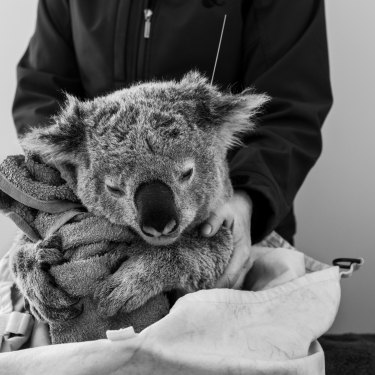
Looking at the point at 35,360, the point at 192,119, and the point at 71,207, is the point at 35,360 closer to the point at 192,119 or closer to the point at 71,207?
the point at 71,207

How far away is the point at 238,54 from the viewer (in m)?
1.46

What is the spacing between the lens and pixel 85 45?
1.48 metres

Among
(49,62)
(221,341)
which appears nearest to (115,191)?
(221,341)

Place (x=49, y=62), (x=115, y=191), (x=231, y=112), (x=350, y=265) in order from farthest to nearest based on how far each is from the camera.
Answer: (x=49, y=62)
(x=350, y=265)
(x=231, y=112)
(x=115, y=191)

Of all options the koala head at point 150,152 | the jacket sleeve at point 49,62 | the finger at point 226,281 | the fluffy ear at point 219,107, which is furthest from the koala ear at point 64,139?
the jacket sleeve at point 49,62

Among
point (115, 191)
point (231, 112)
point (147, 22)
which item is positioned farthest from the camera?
point (147, 22)

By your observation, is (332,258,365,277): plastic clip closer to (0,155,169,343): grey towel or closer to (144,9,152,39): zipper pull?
(0,155,169,343): grey towel

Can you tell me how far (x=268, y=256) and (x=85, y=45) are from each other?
808 millimetres

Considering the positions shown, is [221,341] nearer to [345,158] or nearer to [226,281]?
[226,281]

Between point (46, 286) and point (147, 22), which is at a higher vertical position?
point (147, 22)

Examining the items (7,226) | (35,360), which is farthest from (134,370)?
(7,226)

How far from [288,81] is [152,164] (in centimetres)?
64

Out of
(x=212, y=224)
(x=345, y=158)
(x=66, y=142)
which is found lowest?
(x=345, y=158)

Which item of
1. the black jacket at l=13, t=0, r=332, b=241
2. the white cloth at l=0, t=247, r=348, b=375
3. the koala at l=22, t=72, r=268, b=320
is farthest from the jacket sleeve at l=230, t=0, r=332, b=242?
the white cloth at l=0, t=247, r=348, b=375
